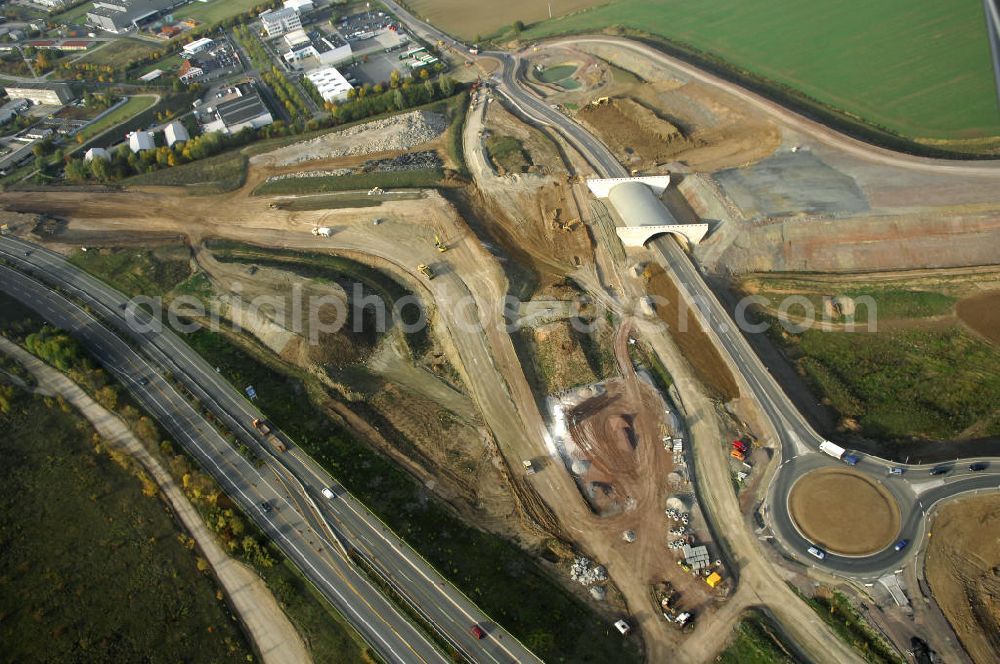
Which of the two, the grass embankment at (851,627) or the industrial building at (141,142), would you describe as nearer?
the grass embankment at (851,627)

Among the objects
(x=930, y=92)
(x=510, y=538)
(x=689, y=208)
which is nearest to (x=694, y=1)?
(x=930, y=92)

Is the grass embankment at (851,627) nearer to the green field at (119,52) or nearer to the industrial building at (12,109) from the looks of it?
the industrial building at (12,109)

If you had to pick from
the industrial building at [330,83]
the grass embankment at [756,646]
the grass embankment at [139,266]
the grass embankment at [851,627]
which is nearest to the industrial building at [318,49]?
the industrial building at [330,83]

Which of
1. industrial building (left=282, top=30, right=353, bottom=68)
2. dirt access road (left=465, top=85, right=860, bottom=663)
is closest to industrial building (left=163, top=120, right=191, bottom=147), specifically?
industrial building (left=282, top=30, right=353, bottom=68)

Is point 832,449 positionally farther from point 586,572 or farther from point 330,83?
point 330,83

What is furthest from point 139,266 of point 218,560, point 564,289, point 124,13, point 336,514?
point 124,13

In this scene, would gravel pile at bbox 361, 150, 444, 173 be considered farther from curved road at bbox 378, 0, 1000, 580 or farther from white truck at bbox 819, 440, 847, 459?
white truck at bbox 819, 440, 847, 459

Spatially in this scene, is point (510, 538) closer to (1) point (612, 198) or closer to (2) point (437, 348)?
(2) point (437, 348)
